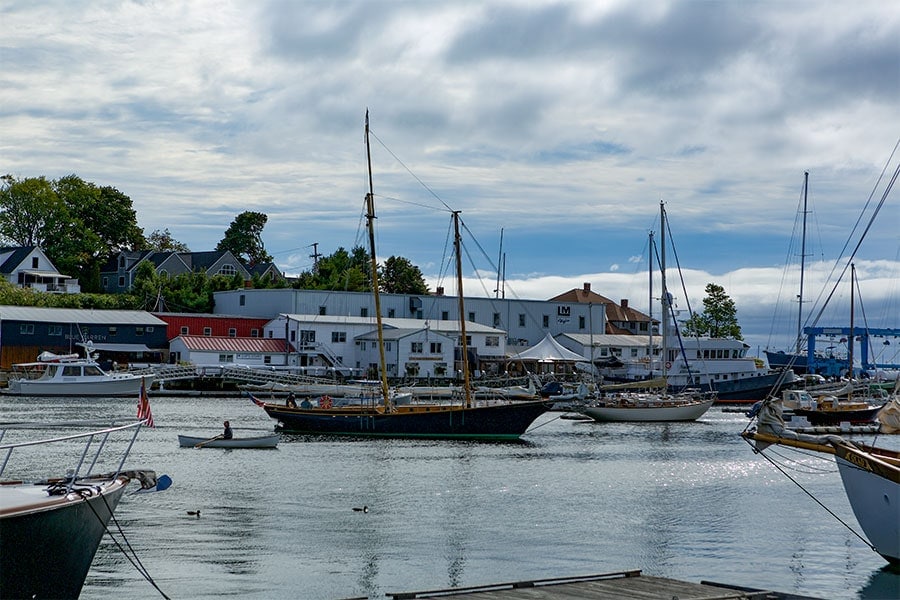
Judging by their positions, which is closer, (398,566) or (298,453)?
(398,566)

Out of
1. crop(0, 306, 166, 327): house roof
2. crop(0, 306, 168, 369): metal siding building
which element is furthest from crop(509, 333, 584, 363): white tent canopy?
crop(0, 306, 166, 327): house roof

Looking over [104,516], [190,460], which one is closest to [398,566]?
[104,516]

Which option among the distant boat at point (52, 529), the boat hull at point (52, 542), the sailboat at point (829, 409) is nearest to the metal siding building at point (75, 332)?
the sailboat at point (829, 409)

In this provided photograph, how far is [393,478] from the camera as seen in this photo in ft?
143

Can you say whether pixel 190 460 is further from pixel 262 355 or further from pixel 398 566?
pixel 262 355

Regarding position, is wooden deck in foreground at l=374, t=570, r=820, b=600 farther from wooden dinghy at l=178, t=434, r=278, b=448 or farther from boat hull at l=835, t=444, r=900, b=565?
wooden dinghy at l=178, t=434, r=278, b=448

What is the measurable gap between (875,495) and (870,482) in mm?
308

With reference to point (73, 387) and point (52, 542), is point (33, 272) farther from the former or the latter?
point (52, 542)

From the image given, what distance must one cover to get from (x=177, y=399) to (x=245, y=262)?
200 feet

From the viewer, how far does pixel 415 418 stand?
60656mm

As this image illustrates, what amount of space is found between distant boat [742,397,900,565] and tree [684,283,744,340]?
4513 inches

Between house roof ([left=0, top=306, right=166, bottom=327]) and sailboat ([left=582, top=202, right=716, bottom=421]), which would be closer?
sailboat ([left=582, top=202, right=716, bottom=421])

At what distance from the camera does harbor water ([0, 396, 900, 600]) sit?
81.5ft

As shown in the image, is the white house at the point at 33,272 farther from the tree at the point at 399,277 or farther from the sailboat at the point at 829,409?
the sailboat at the point at 829,409
